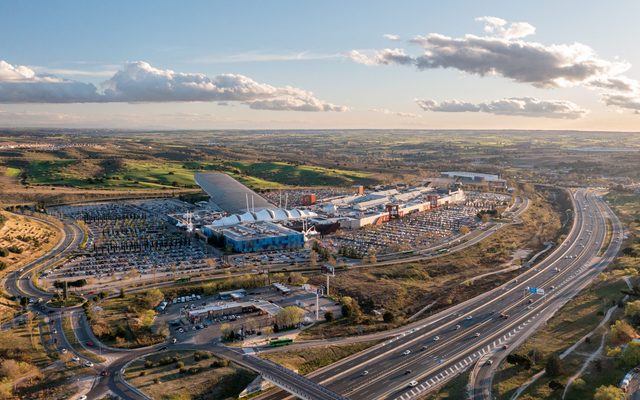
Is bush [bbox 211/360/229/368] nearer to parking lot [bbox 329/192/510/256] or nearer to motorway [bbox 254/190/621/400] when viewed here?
motorway [bbox 254/190/621/400]

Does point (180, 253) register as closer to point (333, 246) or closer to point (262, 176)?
point (333, 246)

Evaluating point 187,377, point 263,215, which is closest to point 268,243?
point 263,215

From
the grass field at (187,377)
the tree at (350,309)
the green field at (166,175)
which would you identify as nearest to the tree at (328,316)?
the tree at (350,309)

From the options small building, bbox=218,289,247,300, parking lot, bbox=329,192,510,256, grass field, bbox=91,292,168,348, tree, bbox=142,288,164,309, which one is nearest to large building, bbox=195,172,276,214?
parking lot, bbox=329,192,510,256

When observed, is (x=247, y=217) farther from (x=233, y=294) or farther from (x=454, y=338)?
(x=454, y=338)

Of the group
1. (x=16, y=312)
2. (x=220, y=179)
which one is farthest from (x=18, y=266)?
(x=220, y=179)

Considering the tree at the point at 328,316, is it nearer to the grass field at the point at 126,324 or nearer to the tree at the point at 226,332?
the tree at the point at 226,332

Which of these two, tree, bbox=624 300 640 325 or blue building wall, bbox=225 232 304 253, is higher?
tree, bbox=624 300 640 325
